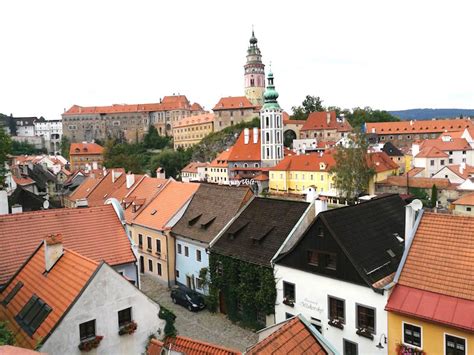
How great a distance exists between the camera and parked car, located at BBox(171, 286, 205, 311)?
2483 cm

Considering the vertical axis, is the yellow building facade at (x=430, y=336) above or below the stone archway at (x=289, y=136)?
below

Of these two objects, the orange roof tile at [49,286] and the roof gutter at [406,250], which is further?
the roof gutter at [406,250]

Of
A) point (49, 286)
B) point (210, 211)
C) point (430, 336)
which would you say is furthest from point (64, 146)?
point (430, 336)

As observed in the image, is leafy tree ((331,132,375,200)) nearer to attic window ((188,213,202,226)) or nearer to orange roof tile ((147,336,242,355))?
attic window ((188,213,202,226))

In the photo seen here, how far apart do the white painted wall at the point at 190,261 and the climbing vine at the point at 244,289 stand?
166cm

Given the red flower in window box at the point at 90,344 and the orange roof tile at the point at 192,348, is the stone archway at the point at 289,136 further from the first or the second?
the orange roof tile at the point at 192,348

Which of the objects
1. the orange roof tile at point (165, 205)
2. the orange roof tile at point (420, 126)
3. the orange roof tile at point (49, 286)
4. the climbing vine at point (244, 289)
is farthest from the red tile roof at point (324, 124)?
the orange roof tile at point (49, 286)

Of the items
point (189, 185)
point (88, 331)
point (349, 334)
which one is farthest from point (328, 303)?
point (189, 185)

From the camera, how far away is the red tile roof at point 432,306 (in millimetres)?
14578

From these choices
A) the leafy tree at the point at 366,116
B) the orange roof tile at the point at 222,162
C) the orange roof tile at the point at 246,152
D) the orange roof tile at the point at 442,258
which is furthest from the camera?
the leafy tree at the point at 366,116

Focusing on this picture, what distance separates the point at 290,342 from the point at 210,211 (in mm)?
18340

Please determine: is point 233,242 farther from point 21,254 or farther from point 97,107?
point 97,107

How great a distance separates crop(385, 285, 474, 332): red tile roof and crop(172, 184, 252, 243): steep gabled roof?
12.4 meters

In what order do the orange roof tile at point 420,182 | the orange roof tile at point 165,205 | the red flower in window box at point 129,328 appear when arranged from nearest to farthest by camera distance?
the red flower in window box at point 129,328
the orange roof tile at point 165,205
the orange roof tile at point 420,182
